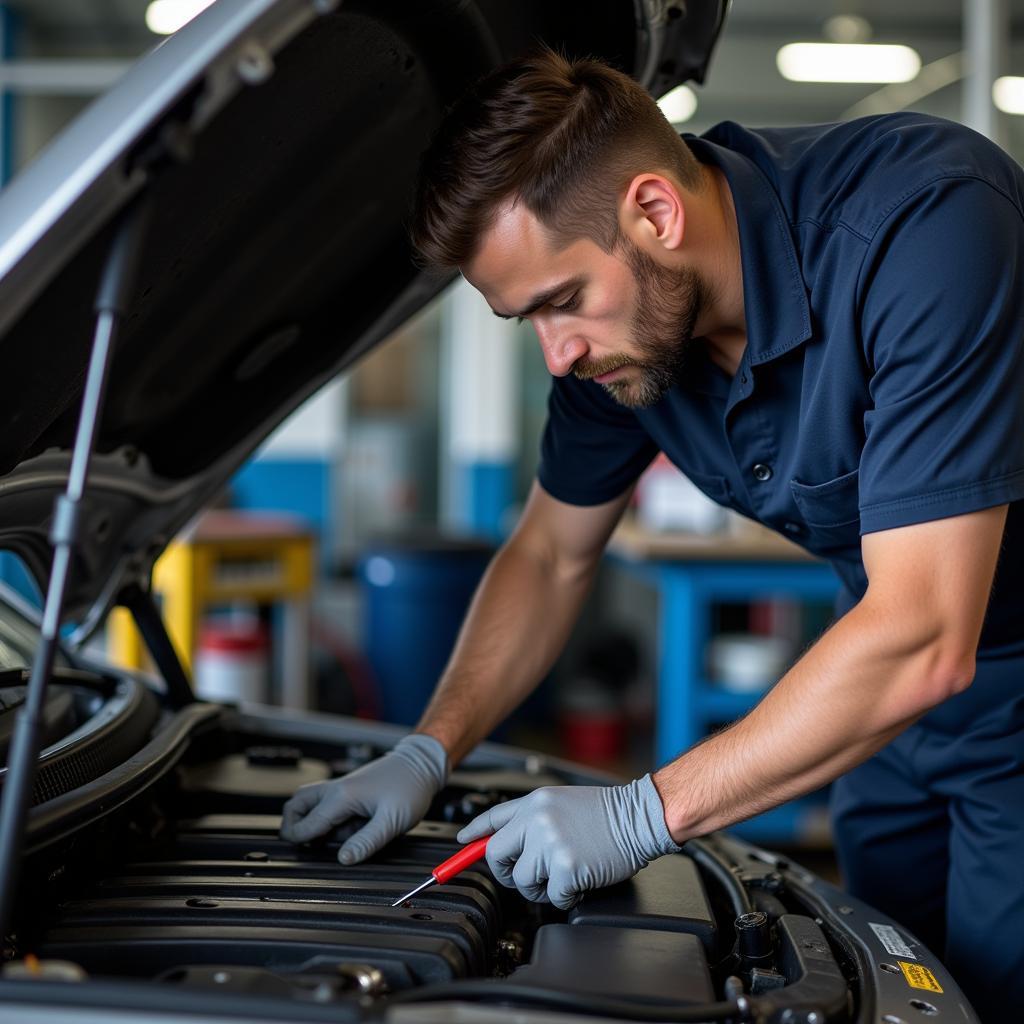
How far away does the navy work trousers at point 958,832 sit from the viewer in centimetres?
126

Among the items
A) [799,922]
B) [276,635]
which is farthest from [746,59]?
[799,922]

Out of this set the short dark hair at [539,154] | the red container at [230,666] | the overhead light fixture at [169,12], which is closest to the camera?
the short dark hair at [539,154]

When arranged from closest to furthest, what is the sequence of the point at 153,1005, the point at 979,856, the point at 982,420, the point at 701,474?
the point at 153,1005 < the point at 982,420 < the point at 979,856 < the point at 701,474

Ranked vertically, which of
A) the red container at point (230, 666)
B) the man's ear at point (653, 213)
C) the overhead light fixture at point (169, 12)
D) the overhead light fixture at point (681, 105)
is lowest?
the red container at point (230, 666)

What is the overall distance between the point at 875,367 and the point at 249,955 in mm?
728

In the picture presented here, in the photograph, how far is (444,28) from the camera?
1.11m

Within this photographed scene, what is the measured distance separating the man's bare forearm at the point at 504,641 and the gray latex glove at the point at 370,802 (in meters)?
0.12

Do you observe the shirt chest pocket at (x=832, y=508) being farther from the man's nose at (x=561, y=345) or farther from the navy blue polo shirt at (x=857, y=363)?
the man's nose at (x=561, y=345)

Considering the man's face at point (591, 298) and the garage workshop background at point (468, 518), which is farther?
the garage workshop background at point (468, 518)

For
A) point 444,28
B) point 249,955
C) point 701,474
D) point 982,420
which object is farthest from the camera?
point 701,474

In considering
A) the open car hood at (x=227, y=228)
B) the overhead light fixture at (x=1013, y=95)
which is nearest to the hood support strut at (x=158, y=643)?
the open car hood at (x=227, y=228)

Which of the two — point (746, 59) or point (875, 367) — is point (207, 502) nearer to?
point (875, 367)

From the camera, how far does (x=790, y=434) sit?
1.25 metres

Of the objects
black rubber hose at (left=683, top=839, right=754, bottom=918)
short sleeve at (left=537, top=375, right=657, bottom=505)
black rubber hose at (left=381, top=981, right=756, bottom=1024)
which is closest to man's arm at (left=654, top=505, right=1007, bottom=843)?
black rubber hose at (left=683, top=839, right=754, bottom=918)
